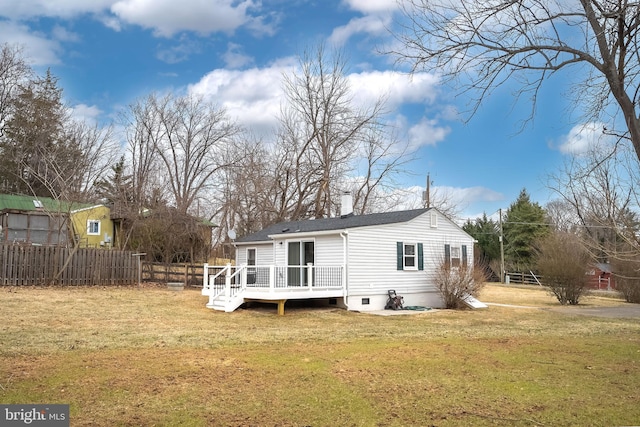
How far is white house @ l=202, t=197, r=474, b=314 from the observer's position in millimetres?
15945

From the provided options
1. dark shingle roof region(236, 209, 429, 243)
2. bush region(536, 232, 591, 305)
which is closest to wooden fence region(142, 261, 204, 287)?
dark shingle roof region(236, 209, 429, 243)

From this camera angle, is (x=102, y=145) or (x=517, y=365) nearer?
(x=517, y=365)

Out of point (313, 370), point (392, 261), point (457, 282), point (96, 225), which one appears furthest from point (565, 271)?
point (96, 225)

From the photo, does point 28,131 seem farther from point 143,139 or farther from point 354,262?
point 354,262

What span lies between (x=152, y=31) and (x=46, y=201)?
17722mm

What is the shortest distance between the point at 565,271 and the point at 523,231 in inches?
932

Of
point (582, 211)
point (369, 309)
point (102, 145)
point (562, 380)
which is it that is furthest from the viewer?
point (102, 145)

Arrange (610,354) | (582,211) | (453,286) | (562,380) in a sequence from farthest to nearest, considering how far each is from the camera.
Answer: (453,286), (610,354), (582,211), (562,380)

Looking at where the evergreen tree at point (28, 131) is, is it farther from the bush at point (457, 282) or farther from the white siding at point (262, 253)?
the bush at point (457, 282)

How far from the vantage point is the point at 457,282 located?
59.8 ft

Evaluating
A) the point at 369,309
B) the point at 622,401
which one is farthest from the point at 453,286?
the point at 622,401

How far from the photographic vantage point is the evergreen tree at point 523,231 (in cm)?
4247

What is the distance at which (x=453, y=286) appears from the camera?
1830cm

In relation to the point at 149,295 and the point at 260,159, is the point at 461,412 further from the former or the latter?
the point at 260,159
